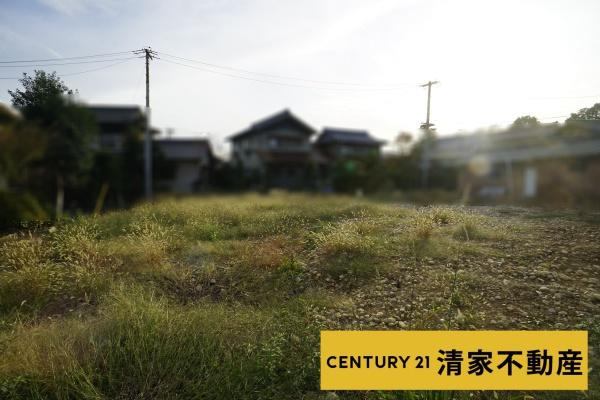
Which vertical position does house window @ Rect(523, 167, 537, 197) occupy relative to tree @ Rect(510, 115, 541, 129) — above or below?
below

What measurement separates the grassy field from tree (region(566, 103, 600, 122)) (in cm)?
115

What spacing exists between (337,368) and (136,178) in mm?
4895

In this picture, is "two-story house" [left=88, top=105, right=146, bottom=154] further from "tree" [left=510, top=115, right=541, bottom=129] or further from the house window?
the house window

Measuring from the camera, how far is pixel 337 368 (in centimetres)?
216

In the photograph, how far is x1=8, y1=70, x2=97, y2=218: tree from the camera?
125 inches

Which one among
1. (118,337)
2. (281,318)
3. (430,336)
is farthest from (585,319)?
(118,337)

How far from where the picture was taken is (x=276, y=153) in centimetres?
637

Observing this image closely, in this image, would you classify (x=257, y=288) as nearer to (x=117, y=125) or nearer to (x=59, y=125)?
(x=59, y=125)

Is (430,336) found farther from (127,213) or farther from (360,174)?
(127,213)

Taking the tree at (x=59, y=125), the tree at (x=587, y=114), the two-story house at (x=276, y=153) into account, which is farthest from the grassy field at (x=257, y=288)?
the two-story house at (x=276, y=153)

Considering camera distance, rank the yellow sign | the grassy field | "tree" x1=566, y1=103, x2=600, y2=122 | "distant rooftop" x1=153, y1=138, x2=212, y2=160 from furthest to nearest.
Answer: "distant rooftop" x1=153, y1=138, x2=212, y2=160 < "tree" x1=566, y1=103, x2=600, y2=122 < the grassy field < the yellow sign

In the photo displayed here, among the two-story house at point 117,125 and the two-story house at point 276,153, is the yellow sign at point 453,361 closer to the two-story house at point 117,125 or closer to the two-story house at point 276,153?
the two-story house at point 276,153

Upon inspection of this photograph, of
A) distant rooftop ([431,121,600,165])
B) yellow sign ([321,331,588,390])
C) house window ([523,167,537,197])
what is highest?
distant rooftop ([431,121,600,165])

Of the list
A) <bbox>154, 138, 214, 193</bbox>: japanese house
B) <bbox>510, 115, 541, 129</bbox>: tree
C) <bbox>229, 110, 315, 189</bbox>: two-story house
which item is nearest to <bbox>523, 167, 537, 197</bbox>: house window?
<bbox>510, 115, 541, 129</bbox>: tree
